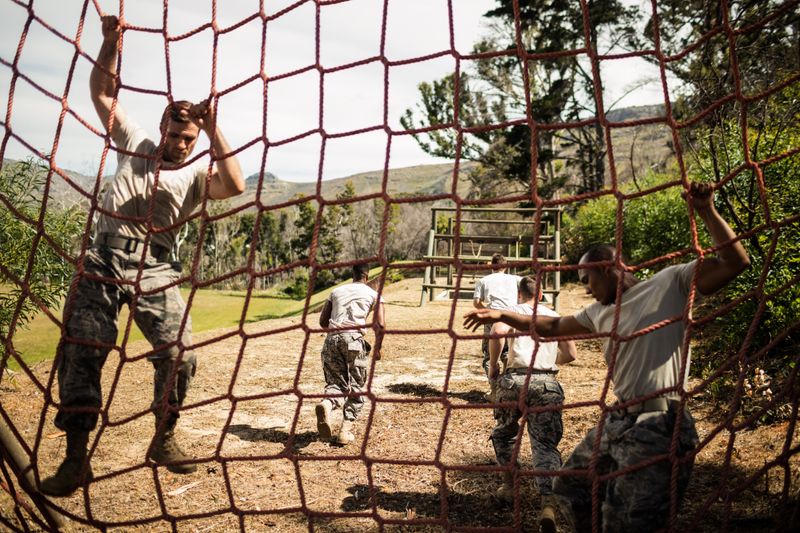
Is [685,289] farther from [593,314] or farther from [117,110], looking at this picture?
[117,110]

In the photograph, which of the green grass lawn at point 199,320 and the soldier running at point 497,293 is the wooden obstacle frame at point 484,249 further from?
the green grass lawn at point 199,320

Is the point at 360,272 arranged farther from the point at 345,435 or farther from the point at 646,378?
A: the point at 646,378

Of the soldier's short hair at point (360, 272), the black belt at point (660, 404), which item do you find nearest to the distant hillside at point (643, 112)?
the soldier's short hair at point (360, 272)

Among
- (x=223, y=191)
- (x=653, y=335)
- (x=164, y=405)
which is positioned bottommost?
(x=164, y=405)

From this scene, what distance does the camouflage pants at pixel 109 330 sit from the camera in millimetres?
2543

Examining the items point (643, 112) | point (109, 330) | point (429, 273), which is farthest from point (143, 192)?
point (643, 112)

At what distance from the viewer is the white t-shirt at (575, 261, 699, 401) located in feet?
6.97

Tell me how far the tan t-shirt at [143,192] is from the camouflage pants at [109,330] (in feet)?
0.41

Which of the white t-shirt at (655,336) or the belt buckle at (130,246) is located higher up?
the belt buckle at (130,246)

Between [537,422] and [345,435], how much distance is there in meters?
1.78

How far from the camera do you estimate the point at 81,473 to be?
253cm

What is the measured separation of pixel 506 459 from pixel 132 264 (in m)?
2.11

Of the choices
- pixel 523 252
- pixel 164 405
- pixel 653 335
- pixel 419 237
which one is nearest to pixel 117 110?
pixel 164 405

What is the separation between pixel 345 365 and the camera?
445 centimetres
